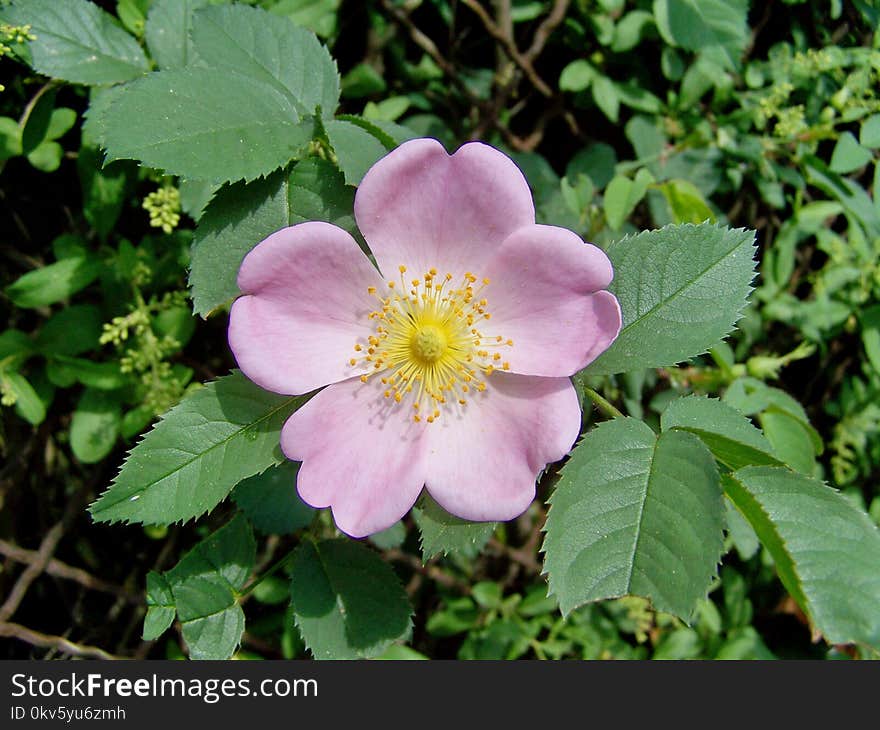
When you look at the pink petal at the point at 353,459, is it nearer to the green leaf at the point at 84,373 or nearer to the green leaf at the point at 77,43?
the green leaf at the point at 84,373

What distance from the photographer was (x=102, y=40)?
163 centimetres

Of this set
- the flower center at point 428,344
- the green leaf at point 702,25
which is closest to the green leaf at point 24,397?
the flower center at point 428,344

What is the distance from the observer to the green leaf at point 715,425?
1199 millimetres

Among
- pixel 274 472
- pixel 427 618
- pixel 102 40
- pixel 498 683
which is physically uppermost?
pixel 102 40

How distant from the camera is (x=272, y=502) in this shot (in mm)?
1649

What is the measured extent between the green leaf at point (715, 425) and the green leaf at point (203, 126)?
774mm

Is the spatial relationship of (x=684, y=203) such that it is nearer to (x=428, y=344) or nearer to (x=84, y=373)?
(x=428, y=344)

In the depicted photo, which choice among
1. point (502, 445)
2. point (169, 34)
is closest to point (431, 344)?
point (502, 445)

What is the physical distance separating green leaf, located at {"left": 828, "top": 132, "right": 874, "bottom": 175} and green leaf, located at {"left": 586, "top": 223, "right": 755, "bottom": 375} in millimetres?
886

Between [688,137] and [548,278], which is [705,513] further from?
[688,137]

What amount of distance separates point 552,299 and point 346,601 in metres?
0.73

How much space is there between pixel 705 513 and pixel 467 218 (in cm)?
59

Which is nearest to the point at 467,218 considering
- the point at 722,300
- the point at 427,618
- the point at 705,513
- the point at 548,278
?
the point at 548,278

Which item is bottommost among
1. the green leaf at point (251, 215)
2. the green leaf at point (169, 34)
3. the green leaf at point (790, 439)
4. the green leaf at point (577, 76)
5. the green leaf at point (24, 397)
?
the green leaf at point (790, 439)
